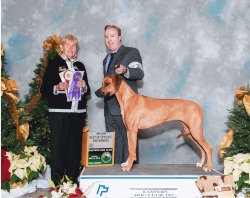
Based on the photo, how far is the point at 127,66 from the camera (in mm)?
3680

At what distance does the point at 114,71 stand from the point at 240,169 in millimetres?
1501

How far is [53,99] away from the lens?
3.75 metres

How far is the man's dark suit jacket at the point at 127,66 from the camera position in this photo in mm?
3535

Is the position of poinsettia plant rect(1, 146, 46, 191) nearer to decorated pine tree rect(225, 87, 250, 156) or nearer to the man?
the man

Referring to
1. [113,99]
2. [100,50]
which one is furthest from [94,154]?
[100,50]

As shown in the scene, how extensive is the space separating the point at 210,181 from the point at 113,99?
4.36ft

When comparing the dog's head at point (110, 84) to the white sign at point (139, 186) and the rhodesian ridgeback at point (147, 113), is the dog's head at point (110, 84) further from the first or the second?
the white sign at point (139, 186)

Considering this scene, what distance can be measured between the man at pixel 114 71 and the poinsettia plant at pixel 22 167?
0.85 m

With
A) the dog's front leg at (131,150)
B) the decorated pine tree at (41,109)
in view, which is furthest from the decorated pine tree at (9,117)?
the dog's front leg at (131,150)

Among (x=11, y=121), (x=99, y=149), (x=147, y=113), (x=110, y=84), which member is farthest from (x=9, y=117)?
(x=147, y=113)

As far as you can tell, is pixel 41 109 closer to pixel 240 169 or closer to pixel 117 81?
pixel 117 81

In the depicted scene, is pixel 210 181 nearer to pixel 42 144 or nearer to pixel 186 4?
pixel 42 144

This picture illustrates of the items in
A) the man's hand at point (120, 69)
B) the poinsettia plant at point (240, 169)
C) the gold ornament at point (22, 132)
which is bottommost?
the poinsettia plant at point (240, 169)

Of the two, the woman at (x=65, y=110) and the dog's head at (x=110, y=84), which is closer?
the dog's head at (x=110, y=84)
